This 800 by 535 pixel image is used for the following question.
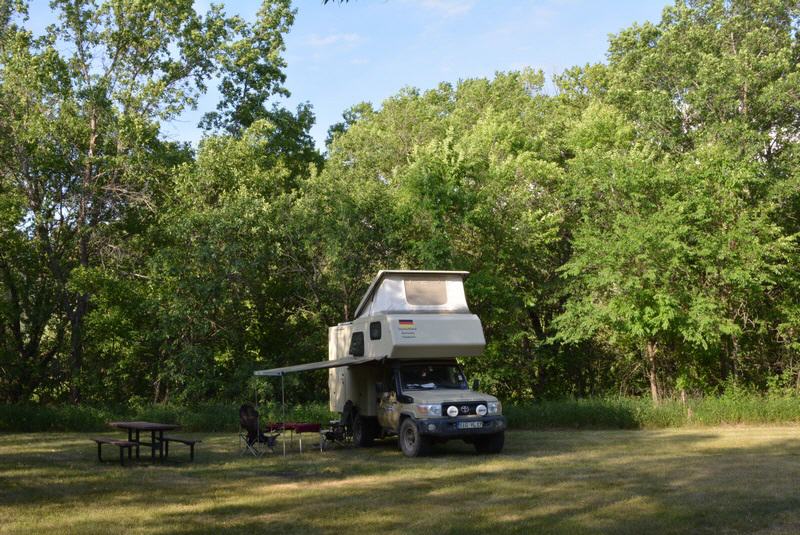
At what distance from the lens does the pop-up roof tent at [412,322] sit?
644 inches

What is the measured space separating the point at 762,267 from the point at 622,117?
855cm

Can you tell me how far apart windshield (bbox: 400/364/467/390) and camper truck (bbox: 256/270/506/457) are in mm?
20

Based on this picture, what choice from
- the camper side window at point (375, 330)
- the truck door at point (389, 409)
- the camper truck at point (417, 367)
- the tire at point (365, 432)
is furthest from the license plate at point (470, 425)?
the tire at point (365, 432)

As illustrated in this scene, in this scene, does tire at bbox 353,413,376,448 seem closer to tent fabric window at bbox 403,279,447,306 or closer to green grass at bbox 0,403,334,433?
tent fabric window at bbox 403,279,447,306

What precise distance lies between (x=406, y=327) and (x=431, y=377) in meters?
1.33

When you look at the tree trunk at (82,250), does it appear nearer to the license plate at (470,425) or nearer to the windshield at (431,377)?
the windshield at (431,377)

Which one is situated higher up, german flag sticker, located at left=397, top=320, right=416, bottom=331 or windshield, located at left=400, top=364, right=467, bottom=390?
german flag sticker, located at left=397, top=320, right=416, bottom=331

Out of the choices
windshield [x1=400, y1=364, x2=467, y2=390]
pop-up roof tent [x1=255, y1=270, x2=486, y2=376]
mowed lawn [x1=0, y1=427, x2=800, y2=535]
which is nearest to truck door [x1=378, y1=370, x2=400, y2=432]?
windshield [x1=400, y1=364, x2=467, y2=390]

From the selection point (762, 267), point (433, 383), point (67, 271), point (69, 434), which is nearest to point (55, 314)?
point (67, 271)

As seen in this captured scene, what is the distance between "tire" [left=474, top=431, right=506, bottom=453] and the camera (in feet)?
52.7

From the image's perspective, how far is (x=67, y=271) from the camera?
1104 inches

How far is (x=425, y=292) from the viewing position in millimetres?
17406

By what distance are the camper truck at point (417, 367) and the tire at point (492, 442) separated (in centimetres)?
2

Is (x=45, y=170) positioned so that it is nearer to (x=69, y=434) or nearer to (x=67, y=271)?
(x=67, y=271)
